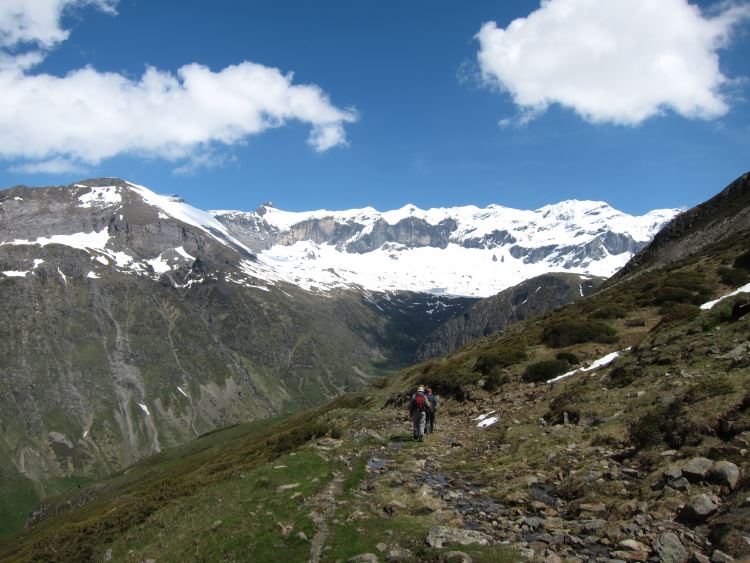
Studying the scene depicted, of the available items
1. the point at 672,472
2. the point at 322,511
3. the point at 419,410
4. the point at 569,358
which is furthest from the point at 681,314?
the point at 322,511

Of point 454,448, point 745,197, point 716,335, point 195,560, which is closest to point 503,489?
point 454,448

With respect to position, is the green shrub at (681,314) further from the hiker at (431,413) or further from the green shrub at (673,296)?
the hiker at (431,413)

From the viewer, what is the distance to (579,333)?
41188mm

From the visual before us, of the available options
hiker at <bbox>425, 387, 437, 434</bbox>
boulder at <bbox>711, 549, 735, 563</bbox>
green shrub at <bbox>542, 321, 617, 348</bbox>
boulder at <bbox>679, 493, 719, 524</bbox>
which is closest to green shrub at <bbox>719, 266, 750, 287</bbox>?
green shrub at <bbox>542, 321, 617, 348</bbox>

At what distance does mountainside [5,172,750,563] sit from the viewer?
1379 centimetres

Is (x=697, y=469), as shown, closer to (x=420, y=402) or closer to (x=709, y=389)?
(x=709, y=389)

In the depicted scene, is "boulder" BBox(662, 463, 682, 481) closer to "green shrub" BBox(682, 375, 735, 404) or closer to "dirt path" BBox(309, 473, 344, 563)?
"green shrub" BBox(682, 375, 735, 404)

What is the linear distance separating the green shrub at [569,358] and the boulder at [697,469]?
21.1m

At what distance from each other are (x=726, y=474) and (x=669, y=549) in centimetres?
300

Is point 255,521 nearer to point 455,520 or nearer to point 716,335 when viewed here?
point 455,520

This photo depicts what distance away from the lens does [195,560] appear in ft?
58.3

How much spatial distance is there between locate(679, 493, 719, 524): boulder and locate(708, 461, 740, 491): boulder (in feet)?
1.95

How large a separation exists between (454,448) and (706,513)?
14468 millimetres

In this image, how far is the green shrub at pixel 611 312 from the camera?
146ft
